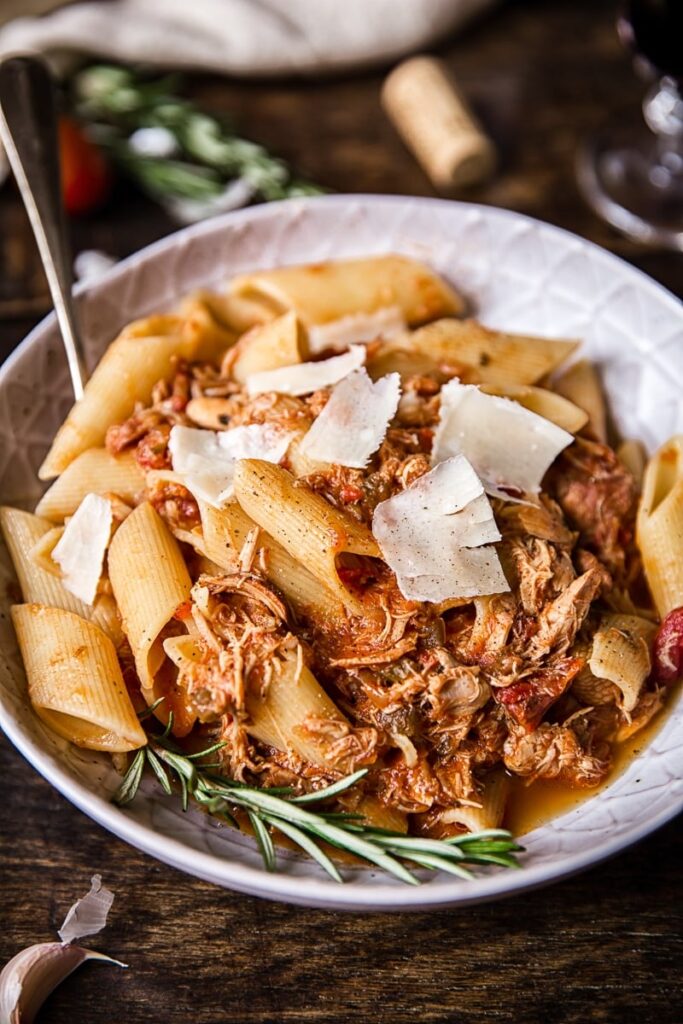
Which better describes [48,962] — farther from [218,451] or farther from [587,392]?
[587,392]

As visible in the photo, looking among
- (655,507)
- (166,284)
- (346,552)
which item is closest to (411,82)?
(166,284)

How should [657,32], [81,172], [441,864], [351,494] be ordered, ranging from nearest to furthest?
[441,864] < [351,494] < [657,32] < [81,172]

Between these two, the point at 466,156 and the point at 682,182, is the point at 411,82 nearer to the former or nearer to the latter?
the point at 466,156

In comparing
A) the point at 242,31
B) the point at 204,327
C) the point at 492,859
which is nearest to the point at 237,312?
the point at 204,327

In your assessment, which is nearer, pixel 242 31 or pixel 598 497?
pixel 598 497

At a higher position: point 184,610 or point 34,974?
point 184,610

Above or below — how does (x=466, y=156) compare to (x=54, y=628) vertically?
above

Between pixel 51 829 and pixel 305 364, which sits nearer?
pixel 51 829
